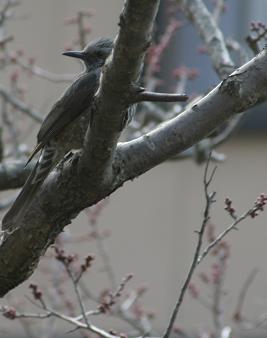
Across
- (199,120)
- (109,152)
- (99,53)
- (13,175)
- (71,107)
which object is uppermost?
(99,53)

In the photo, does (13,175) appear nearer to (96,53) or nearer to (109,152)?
(96,53)

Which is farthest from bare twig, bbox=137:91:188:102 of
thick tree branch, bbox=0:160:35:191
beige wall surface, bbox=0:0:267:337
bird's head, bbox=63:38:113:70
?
beige wall surface, bbox=0:0:267:337

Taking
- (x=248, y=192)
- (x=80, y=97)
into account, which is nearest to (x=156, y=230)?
(x=248, y=192)

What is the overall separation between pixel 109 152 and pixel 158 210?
726cm

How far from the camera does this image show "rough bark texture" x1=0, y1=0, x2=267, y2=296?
3.35 metres

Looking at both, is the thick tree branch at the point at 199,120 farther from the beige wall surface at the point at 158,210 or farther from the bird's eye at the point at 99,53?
the beige wall surface at the point at 158,210

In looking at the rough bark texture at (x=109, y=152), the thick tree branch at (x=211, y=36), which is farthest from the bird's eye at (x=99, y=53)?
the rough bark texture at (x=109, y=152)

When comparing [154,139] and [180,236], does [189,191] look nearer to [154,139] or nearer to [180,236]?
[180,236]

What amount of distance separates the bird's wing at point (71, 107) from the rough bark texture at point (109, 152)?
117 cm

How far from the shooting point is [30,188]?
4316 millimetres

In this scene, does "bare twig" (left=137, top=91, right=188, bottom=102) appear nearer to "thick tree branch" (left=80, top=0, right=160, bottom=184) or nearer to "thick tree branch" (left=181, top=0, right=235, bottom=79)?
"thick tree branch" (left=80, top=0, right=160, bottom=184)

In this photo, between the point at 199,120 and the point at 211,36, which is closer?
the point at 199,120

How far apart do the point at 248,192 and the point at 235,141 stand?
620 mm

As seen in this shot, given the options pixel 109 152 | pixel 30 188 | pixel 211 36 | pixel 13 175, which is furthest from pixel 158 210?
pixel 109 152
